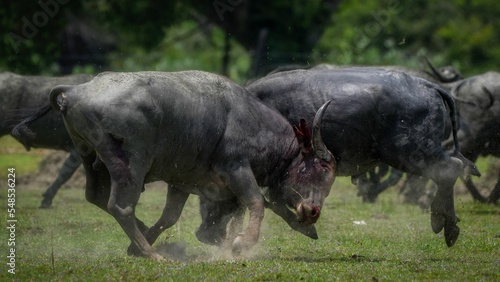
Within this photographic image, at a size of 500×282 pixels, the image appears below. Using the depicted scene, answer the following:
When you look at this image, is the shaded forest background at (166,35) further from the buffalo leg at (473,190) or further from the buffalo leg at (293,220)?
the buffalo leg at (293,220)

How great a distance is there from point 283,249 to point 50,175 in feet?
30.0

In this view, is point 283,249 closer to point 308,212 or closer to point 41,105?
point 308,212

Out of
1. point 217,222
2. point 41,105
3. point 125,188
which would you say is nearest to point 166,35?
point 41,105

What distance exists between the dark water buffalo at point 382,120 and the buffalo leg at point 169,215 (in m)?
1.37

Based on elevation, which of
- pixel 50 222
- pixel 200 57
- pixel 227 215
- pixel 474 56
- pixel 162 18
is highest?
pixel 227 215

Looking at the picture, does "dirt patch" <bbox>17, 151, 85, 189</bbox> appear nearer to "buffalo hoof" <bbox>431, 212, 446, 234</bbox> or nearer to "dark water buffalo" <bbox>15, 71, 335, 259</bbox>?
"dark water buffalo" <bbox>15, 71, 335, 259</bbox>

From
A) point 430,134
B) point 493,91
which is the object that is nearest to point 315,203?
point 430,134

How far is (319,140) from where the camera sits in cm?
1020

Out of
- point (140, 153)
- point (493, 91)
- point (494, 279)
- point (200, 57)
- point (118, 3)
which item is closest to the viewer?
point (494, 279)

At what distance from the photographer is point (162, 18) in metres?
27.3

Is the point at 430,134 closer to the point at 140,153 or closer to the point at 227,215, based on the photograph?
the point at 227,215

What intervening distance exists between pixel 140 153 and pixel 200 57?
29.0 metres

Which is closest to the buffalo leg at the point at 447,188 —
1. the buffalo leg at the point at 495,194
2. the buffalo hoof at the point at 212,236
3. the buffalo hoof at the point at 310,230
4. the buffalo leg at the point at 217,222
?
the buffalo hoof at the point at 310,230

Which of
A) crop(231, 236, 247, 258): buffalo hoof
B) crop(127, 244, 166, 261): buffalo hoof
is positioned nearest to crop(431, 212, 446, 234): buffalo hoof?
crop(231, 236, 247, 258): buffalo hoof
